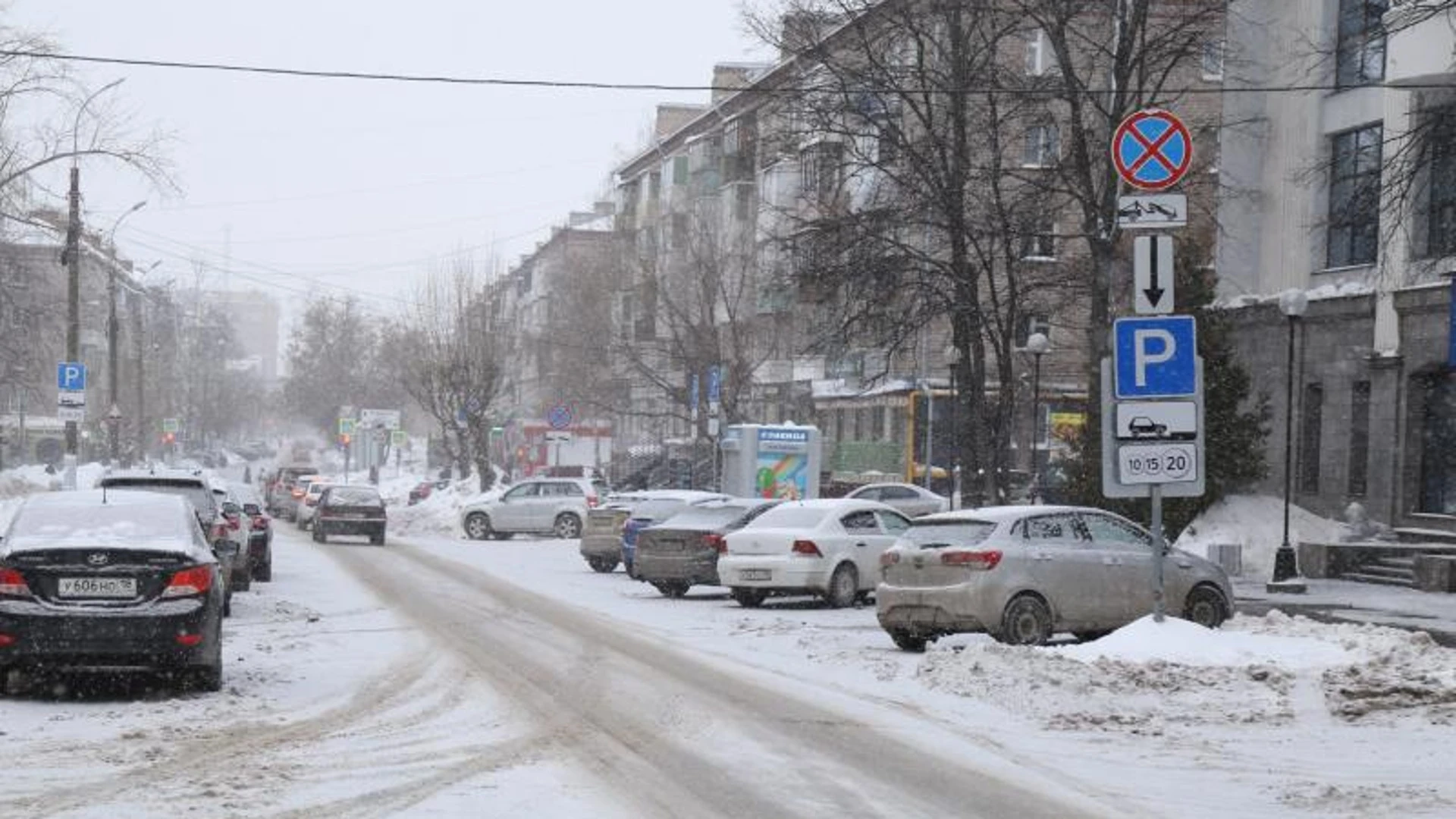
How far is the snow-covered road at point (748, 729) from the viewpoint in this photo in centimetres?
966

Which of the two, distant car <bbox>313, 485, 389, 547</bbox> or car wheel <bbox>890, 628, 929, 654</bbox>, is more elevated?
car wheel <bbox>890, 628, 929, 654</bbox>

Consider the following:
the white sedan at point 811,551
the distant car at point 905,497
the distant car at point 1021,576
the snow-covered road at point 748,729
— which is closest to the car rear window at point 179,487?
the snow-covered road at point 748,729

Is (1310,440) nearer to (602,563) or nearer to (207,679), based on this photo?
(602,563)

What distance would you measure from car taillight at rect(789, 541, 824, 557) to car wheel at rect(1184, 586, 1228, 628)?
21.3 feet

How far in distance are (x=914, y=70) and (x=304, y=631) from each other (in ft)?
58.6

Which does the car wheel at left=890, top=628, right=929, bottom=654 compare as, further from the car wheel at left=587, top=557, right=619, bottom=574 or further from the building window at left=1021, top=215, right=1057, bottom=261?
the car wheel at left=587, top=557, right=619, bottom=574

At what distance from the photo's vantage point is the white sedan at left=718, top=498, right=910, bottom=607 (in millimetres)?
25281

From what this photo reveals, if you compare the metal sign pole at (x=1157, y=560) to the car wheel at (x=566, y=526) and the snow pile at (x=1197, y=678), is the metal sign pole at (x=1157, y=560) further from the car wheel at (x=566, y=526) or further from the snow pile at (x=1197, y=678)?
the car wheel at (x=566, y=526)

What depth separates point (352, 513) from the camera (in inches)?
1865

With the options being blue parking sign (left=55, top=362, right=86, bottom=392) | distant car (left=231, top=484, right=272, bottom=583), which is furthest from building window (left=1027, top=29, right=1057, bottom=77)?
distant car (left=231, top=484, right=272, bottom=583)

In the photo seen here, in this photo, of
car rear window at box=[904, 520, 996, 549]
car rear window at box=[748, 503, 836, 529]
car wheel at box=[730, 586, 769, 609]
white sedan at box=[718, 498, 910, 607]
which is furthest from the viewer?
car wheel at box=[730, 586, 769, 609]

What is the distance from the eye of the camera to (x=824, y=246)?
32.9 meters

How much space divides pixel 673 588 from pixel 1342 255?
653 inches

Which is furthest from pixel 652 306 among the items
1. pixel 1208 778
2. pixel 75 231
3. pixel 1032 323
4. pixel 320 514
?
pixel 1208 778
